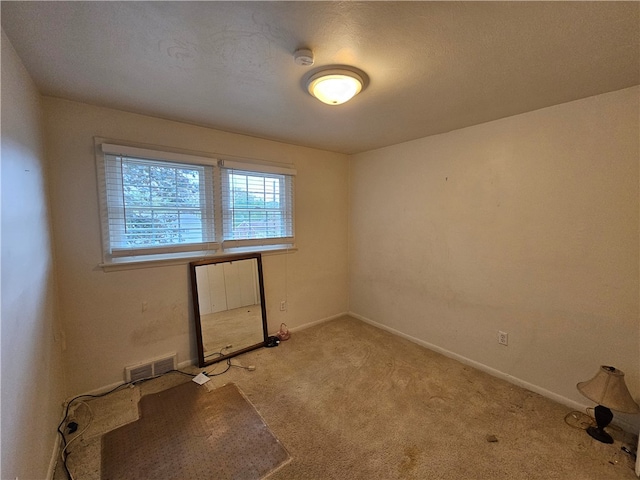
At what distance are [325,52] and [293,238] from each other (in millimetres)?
2133

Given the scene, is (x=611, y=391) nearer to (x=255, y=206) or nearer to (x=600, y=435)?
(x=600, y=435)

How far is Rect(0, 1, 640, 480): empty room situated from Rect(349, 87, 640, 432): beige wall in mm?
15

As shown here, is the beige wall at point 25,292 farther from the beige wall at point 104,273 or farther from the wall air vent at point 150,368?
the wall air vent at point 150,368

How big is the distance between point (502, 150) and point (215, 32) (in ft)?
7.49

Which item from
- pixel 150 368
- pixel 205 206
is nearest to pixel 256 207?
pixel 205 206

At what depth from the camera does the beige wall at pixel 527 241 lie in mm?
1797

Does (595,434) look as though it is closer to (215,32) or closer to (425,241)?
(425,241)

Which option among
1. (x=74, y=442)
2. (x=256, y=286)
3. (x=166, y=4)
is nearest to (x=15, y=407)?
(x=74, y=442)

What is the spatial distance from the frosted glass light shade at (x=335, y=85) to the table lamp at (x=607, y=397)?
2417 millimetres

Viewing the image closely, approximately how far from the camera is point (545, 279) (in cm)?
211

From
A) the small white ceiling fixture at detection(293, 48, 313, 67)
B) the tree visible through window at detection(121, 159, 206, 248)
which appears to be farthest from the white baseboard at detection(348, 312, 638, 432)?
the small white ceiling fixture at detection(293, 48, 313, 67)

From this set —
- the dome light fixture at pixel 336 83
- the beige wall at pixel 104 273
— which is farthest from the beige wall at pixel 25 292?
the dome light fixture at pixel 336 83

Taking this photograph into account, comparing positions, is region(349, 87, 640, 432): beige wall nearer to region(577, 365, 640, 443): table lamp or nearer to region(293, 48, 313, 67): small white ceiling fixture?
region(577, 365, 640, 443): table lamp

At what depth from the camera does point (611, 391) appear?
170 centimetres
